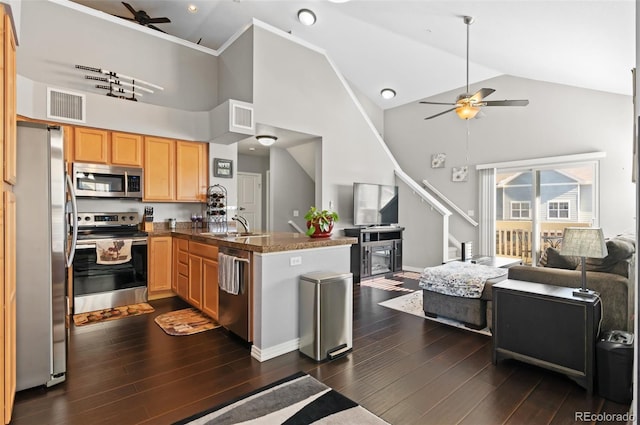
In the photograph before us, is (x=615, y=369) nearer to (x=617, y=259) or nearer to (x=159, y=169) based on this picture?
(x=617, y=259)

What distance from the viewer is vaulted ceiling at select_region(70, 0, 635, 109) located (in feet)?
11.3

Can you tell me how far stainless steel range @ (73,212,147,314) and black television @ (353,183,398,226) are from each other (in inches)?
147

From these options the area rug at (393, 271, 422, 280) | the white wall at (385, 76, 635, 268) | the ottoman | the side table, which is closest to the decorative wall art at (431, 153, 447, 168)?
the white wall at (385, 76, 635, 268)

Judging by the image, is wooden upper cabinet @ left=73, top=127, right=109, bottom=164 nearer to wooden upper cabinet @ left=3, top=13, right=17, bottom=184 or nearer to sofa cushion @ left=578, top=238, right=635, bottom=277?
wooden upper cabinet @ left=3, top=13, right=17, bottom=184

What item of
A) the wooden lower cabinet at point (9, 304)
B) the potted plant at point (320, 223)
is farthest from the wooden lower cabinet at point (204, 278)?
the wooden lower cabinet at point (9, 304)

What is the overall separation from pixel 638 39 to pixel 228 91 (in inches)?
208

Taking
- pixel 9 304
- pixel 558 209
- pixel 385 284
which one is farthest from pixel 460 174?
pixel 9 304

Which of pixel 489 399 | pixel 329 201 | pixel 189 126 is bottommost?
pixel 489 399

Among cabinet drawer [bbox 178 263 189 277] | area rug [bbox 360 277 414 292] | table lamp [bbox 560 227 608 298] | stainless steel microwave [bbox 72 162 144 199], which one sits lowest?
area rug [bbox 360 277 414 292]

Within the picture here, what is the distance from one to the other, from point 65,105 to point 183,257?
245cm

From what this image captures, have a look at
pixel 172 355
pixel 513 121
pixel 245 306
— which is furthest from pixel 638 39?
pixel 513 121

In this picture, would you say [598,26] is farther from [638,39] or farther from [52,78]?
[52,78]

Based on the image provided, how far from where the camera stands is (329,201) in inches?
240

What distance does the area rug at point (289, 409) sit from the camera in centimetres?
192
